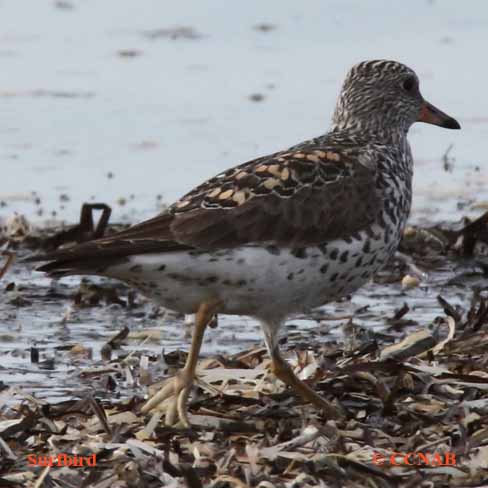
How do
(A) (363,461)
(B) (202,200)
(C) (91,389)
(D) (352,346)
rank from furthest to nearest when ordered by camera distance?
(D) (352,346) → (C) (91,389) → (B) (202,200) → (A) (363,461)

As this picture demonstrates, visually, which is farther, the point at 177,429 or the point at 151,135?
the point at 151,135

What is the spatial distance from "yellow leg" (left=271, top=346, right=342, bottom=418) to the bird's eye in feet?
5.27

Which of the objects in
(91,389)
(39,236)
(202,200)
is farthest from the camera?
(39,236)

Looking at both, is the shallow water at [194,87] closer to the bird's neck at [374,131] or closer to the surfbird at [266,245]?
the bird's neck at [374,131]

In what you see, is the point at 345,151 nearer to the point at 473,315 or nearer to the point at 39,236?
the point at 473,315

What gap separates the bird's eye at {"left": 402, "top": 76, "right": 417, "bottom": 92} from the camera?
7.60 m

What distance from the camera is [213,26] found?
14453mm

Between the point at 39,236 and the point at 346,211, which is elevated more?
the point at 346,211

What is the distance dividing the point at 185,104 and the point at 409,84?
16.7 feet

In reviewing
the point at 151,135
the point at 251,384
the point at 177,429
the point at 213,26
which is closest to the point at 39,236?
the point at 151,135

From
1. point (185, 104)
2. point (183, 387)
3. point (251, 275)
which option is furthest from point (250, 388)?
point (185, 104)

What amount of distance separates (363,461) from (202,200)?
4.20ft

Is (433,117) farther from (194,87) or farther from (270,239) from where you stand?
(194,87)

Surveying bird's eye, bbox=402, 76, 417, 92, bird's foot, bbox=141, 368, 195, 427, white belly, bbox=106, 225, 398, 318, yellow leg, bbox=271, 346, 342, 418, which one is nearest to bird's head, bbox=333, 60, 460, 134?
bird's eye, bbox=402, 76, 417, 92
